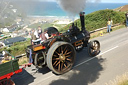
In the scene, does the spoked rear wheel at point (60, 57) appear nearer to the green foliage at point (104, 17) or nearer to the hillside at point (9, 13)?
the hillside at point (9, 13)

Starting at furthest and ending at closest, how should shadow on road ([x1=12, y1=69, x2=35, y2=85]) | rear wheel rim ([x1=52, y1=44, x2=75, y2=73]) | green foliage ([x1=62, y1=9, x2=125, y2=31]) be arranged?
green foliage ([x1=62, y1=9, x2=125, y2=31]), rear wheel rim ([x1=52, y1=44, x2=75, y2=73]), shadow on road ([x1=12, y1=69, x2=35, y2=85])

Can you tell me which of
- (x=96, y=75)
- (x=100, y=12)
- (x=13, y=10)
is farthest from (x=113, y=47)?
(x=100, y=12)

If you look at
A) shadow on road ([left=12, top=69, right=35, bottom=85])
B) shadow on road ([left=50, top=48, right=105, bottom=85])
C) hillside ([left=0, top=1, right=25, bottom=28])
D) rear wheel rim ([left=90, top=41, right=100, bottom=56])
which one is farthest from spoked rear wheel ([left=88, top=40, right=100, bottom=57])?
hillside ([left=0, top=1, right=25, bottom=28])

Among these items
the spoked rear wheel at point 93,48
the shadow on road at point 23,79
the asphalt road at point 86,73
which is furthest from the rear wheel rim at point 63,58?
the spoked rear wheel at point 93,48

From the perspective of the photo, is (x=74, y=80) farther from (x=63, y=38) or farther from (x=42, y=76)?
(x=63, y=38)

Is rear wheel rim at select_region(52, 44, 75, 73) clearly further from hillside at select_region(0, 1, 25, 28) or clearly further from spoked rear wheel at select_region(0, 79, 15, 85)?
hillside at select_region(0, 1, 25, 28)

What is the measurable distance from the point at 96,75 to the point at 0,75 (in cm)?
346

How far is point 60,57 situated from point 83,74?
118 centimetres

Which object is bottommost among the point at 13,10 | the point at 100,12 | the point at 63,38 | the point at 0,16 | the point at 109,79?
the point at 109,79

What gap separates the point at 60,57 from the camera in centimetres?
509

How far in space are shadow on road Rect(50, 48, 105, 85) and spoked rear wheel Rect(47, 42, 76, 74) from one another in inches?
12.2

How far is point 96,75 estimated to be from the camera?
496cm

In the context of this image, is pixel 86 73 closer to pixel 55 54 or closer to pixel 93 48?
pixel 55 54

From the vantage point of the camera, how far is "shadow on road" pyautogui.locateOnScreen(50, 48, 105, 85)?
4.68m
